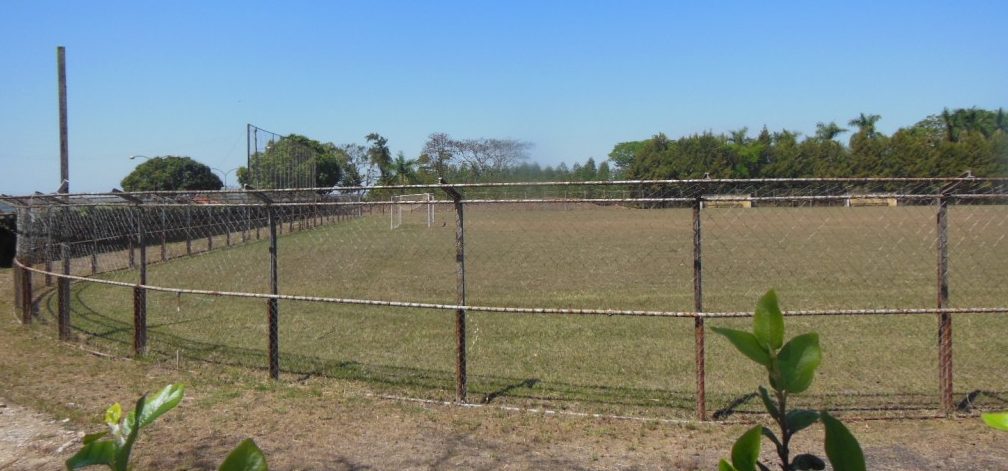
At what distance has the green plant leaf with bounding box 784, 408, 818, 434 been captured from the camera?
0.92m

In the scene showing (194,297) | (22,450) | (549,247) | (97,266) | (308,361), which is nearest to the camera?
(22,450)

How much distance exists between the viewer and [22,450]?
192 inches

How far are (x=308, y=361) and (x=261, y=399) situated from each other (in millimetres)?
1602

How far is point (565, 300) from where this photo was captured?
11.4 meters

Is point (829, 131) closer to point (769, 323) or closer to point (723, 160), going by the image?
point (723, 160)

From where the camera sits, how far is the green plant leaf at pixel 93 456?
866 millimetres

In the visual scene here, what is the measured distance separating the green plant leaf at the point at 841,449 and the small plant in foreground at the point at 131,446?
0.61 m

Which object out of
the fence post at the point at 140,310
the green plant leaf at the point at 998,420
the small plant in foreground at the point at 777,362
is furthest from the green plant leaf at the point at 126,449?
the fence post at the point at 140,310

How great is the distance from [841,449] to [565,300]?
10.6 metres

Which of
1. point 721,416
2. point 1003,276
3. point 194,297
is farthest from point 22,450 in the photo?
point 1003,276

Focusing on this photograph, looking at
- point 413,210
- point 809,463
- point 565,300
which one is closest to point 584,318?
point 565,300

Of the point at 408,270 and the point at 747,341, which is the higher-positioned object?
the point at 747,341

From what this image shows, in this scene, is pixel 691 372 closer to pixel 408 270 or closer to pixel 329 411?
Result: pixel 329 411

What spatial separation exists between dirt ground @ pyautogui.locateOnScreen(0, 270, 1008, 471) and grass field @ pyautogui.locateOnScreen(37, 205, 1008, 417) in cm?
56
